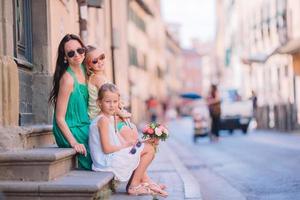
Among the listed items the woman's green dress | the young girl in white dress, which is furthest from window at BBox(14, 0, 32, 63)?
the young girl in white dress

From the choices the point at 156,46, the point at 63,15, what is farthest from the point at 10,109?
the point at 156,46

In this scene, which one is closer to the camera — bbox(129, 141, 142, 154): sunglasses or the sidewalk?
bbox(129, 141, 142, 154): sunglasses

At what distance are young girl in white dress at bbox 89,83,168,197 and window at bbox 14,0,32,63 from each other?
6.16 feet

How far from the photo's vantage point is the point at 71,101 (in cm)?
744

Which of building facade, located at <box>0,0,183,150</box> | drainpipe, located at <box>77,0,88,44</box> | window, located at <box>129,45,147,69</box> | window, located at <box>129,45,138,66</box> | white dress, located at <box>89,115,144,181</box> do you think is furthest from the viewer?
window, located at <box>129,45,147,69</box>

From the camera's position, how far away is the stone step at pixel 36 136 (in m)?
7.27

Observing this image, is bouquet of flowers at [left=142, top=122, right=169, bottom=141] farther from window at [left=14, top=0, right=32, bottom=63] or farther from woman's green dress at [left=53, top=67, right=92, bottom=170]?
window at [left=14, top=0, right=32, bottom=63]

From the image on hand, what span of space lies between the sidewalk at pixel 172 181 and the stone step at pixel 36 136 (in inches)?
40.2

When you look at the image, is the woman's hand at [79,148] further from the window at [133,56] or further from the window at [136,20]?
the window at [136,20]

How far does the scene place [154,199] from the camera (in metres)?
7.11

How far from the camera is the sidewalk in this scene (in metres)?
7.60

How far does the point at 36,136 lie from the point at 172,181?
7.52ft

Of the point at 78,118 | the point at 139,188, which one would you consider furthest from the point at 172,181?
the point at 78,118

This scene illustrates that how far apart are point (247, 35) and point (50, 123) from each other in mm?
41572
